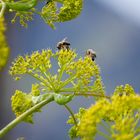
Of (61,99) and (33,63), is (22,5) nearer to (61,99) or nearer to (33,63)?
(33,63)

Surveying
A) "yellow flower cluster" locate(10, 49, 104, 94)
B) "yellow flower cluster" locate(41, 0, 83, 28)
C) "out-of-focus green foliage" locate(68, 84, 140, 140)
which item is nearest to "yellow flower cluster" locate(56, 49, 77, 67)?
"yellow flower cluster" locate(10, 49, 104, 94)

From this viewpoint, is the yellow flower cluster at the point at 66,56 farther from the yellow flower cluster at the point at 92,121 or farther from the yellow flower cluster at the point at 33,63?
the yellow flower cluster at the point at 92,121

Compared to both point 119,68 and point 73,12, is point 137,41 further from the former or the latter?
point 73,12

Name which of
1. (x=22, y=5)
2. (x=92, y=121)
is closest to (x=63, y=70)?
(x=22, y=5)

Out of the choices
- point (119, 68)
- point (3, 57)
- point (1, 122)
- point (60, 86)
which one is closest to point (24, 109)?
point (60, 86)

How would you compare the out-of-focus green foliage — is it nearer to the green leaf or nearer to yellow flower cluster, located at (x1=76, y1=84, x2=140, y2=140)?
yellow flower cluster, located at (x1=76, y1=84, x2=140, y2=140)
